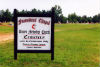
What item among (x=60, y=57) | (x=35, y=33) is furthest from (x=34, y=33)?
(x=60, y=57)

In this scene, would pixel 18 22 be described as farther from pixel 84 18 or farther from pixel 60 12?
pixel 84 18

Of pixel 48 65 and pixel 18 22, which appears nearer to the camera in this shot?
pixel 48 65

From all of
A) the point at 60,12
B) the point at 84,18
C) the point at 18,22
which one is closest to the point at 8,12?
the point at 60,12

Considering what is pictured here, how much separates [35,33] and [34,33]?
46mm

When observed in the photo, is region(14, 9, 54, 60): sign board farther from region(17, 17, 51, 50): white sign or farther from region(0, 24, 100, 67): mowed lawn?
region(0, 24, 100, 67): mowed lawn

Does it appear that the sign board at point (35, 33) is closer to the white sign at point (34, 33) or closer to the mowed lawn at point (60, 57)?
the white sign at point (34, 33)

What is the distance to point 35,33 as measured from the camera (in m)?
8.98

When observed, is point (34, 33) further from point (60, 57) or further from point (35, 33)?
point (60, 57)

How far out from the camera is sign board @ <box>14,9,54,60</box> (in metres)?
8.96

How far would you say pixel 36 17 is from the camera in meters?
8.98

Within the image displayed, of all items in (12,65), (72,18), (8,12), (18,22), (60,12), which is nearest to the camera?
(12,65)

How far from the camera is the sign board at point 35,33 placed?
8961mm

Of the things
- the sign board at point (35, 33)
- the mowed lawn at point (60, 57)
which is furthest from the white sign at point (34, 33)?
the mowed lawn at point (60, 57)

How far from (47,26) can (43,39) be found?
63 centimetres
